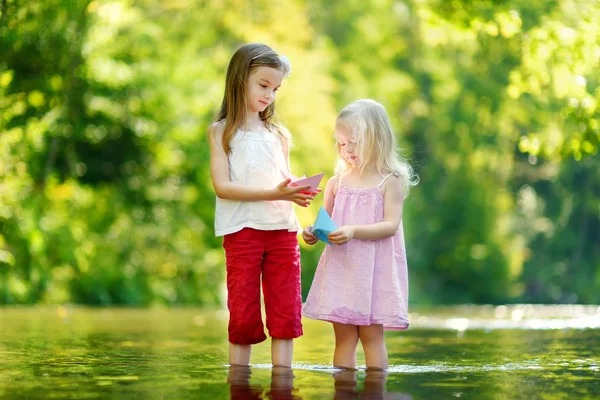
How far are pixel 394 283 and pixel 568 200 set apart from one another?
33.7m

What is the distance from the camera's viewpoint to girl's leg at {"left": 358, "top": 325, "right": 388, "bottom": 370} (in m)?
6.44

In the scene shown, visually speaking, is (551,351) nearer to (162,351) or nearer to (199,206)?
(162,351)

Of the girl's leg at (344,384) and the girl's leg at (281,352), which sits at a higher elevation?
the girl's leg at (281,352)

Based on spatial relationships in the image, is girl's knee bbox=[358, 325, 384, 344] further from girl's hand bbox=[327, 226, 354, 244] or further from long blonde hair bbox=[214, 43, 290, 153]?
long blonde hair bbox=[214, 43, 290, 153]

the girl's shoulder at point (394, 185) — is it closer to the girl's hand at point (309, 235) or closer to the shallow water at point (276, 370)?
the girl's hand at point (309, 235)

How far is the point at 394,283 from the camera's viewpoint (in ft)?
21.2

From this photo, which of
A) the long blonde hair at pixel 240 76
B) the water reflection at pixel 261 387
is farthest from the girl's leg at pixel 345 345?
the long blonde hair at pixel 240 76

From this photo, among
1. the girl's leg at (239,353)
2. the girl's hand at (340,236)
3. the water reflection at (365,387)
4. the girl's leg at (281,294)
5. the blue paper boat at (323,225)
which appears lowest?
the water reflection at (365,387)

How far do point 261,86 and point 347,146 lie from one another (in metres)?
0.61

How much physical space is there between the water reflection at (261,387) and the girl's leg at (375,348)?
20.3 inches

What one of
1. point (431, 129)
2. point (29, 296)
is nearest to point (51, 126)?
point (29, 296)

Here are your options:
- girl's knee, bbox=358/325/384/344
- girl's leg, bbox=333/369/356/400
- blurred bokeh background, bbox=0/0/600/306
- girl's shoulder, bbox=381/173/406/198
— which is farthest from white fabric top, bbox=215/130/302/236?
blurred bokeh background, bbox=0/0/600/306

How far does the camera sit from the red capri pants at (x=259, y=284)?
6285 mm

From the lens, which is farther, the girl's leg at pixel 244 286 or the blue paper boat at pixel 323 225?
the girl's leg at pixel 244 286
